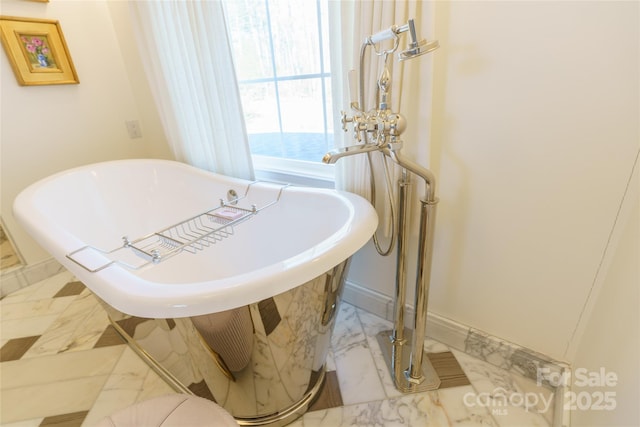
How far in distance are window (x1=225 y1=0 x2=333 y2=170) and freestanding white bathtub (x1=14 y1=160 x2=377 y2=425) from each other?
40 centimetres

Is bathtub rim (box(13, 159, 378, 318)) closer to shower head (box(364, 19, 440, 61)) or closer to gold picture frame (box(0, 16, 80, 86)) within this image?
shower head (box(364, 19, 440, 61))

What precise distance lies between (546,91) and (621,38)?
169 millimetres

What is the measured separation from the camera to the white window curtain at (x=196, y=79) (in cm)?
139

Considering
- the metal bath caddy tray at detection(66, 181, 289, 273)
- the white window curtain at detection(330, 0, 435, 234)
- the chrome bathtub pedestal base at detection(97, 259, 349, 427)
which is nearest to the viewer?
the chrome bathtub pedestal base at detection(97, 259, 349, 427)

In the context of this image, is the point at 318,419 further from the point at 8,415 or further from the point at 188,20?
the point at 188,20

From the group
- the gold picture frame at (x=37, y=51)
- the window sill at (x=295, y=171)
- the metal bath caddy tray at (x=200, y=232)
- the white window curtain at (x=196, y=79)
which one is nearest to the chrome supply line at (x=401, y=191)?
the window sill at (x=295, y=171)

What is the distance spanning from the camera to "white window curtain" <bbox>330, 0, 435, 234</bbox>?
0.91 metres

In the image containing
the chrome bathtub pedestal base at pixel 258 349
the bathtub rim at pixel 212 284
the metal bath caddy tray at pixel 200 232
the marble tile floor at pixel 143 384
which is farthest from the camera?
the metal bath caddy tray at pixel 200 232

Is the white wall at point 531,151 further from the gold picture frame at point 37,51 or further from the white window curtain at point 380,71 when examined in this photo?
the gold picture frame at point 37,51

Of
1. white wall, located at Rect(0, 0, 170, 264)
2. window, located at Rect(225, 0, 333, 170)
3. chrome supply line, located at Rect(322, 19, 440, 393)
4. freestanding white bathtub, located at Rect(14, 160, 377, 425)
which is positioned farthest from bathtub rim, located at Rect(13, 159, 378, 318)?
white wall, located at Rect(0, 0, 170, 264)

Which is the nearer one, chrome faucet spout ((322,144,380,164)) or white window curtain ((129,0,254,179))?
chrome faucet spout ((322,144,380,164))

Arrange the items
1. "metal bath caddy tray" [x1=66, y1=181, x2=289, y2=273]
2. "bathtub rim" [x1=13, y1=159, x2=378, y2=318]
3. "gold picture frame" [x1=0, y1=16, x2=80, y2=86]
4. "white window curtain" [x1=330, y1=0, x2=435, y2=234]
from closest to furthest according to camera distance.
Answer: "bathtub rim" [x1=13, y1=159, x2=378, y2=318] < "white window curtain" [x1=330, y1=0, x2=435, y2=234] < "metal bath caddy tray" [x1=66, y1=181, x2=289, y2=273] < "gold picture frame" [x1=0, y1=16, x2=80, y2=86]

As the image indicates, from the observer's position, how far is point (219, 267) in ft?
5.17

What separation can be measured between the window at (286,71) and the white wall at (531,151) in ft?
2.09
